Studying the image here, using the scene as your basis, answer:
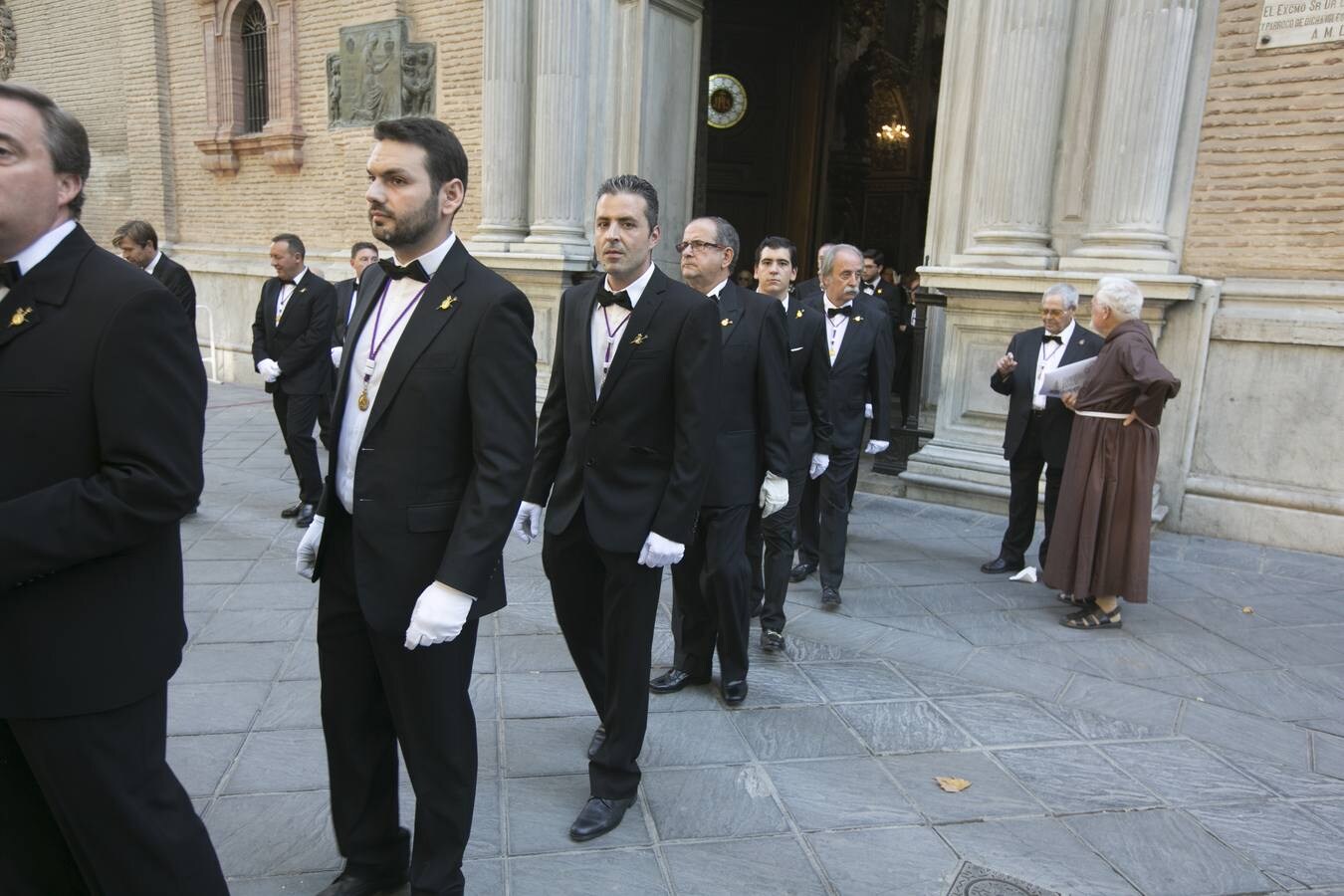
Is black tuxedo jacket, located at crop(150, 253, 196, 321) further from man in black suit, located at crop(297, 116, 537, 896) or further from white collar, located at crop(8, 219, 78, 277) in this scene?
white collar, located at crop(8, 219, 78, 277)

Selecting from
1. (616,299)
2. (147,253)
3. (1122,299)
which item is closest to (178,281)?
(147,253)

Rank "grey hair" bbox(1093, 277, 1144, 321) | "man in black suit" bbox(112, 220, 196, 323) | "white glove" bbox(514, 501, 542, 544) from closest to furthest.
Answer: "white glove" bbox(514, 501, 542, 544) → "grey hair" bbox(1093, 277, 1144, 321) → "man in black suit" bbox(112, 220, 196, 323)

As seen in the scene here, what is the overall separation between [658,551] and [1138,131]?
568 cm

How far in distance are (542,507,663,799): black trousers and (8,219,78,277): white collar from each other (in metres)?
1.66

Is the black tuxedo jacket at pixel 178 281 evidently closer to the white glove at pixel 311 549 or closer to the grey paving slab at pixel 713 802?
the white glove at pixel 311 549

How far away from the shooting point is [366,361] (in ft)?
7.69

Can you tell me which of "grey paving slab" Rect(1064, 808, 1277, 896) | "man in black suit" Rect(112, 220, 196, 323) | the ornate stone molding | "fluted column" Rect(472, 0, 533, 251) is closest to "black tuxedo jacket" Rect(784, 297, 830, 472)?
"grey paving slab" Rect(1064, 808, 1277, 896)

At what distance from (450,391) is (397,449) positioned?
0.64ft

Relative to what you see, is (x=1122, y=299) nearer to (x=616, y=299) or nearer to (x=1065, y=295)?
(x=1065, y=295)

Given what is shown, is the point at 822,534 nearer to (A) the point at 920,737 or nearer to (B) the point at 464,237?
(A) the point at 920,737

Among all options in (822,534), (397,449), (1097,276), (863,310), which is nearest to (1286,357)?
(1097,276)

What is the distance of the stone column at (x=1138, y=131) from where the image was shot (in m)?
6.49

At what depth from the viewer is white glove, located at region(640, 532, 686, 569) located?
117 inches

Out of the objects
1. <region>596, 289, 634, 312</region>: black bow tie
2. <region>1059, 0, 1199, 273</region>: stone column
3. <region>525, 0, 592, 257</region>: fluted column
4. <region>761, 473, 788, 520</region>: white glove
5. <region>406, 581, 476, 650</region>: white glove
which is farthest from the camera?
<region>525, 0, 592, 257</region>: fluted column
